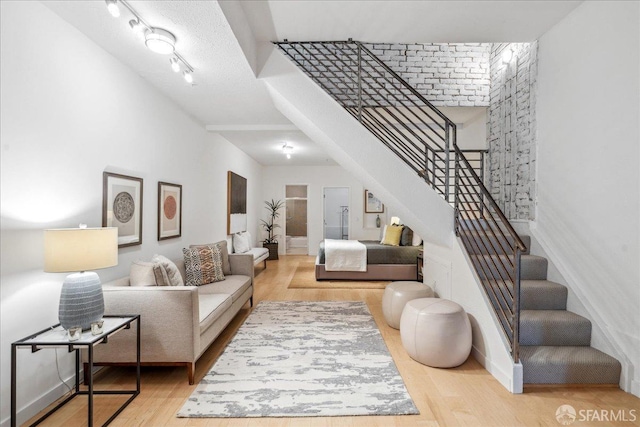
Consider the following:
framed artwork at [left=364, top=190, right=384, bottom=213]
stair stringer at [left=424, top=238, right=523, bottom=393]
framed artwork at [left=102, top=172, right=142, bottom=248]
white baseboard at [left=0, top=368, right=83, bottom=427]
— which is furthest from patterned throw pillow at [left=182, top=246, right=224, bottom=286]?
framed artwork at [left=364, top=190, right=384, bottom=213]

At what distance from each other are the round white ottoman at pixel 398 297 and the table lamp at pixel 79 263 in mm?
2618

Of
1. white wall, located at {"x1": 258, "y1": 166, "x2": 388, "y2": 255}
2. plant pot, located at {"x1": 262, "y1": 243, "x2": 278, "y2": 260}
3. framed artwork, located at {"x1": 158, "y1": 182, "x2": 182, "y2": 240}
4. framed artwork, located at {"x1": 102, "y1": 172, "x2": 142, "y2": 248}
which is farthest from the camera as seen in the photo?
white wall, located at {"x1": 258, "y1": 166, "x2": 388, "y2": 255}

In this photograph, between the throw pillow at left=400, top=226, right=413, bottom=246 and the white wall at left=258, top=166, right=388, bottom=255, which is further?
the white wall at left=258, top=166, right=388, bottom=255

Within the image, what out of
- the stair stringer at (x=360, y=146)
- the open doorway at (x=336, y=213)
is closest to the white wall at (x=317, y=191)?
the open doorway at (x=336, y=213)

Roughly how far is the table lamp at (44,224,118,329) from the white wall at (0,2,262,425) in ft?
0.89

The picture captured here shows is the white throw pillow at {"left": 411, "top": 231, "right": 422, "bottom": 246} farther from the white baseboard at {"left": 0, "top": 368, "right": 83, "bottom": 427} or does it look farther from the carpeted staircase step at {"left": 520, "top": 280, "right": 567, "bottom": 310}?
the white baseboard at {"left": 0, "top": 368, "right": 83, "bottom": 427}

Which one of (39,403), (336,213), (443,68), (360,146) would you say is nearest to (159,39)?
(360,146)

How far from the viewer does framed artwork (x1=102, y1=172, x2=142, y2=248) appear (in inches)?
105

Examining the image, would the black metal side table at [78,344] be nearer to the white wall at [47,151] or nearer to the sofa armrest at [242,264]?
the white wall at [47,151]

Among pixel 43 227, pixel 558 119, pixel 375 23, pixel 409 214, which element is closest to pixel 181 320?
pixel 43 227

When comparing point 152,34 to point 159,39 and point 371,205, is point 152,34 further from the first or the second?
point 371,205

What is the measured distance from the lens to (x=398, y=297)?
11.3 feet

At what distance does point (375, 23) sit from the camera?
3059mm

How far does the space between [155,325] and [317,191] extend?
23.1 feet
